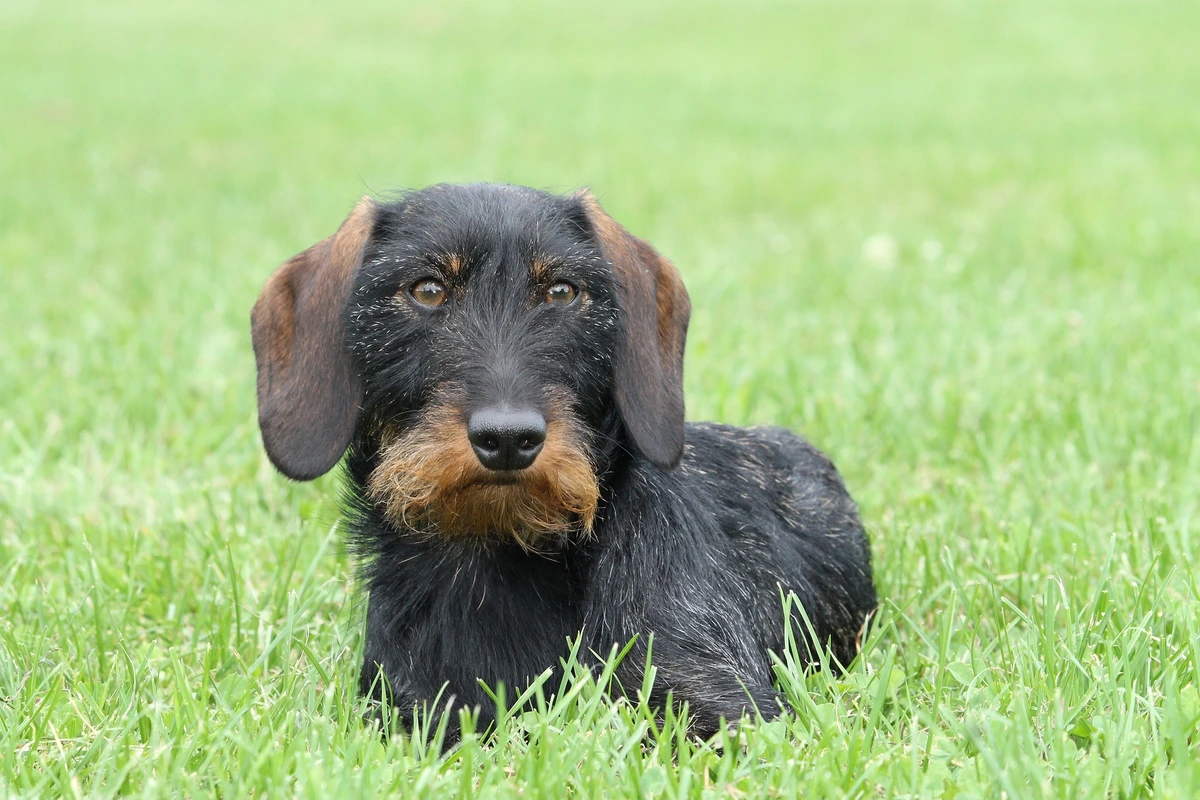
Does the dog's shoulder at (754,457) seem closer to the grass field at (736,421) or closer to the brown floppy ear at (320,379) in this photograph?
the grass field at (736,421)

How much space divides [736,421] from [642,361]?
248cm

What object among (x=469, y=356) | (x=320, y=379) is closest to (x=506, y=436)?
(x=469, y=356)

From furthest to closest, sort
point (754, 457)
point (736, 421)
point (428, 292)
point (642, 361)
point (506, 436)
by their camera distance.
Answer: point (736, 421) < point (754, 457) < point (642, 361) < point (428, 292) < point (506, 436)

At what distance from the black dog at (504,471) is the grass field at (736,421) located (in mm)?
219

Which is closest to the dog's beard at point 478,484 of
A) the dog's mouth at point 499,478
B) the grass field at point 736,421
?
the dog's mouth at point 499,478

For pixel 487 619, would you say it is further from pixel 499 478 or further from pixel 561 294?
pixel 561 294

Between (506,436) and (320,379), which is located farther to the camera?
(320,379)

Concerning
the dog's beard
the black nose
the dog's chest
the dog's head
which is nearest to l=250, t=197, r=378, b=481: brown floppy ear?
the dog's head

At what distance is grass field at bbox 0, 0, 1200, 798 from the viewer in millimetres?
2926

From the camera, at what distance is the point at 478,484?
116 inches

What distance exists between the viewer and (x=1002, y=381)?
6184 mm

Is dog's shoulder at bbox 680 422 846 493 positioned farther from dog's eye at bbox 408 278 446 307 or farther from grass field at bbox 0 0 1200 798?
dog's eye at bbox 408 278 446 307

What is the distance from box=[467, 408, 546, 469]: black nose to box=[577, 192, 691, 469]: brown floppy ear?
17.4 inches

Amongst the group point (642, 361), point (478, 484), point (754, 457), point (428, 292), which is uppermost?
point (428, 292)
